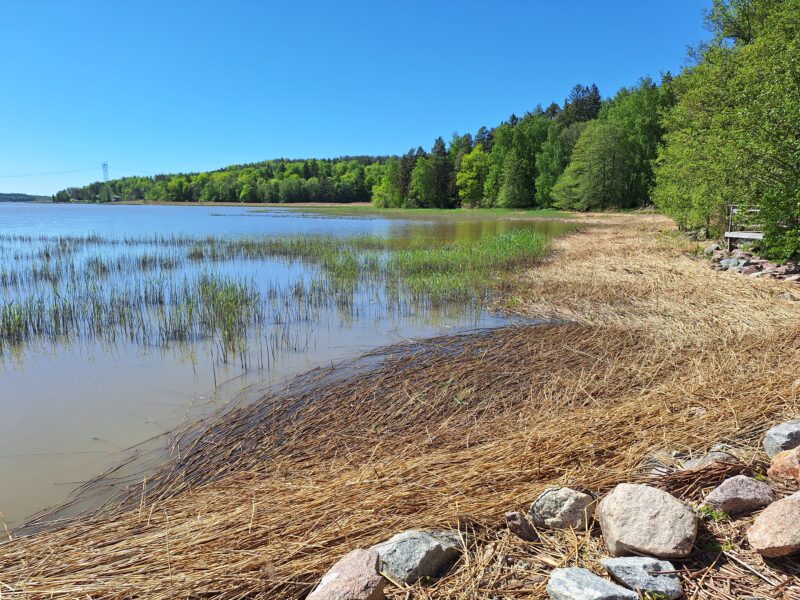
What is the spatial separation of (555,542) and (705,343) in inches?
219

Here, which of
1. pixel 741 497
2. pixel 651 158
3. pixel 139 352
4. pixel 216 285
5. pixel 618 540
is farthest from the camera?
pixel 651 158

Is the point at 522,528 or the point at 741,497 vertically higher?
the point at 741,497

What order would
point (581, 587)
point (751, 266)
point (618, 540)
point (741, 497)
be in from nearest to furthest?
point (581, 587), point (618, 540), point (741, 497), point (751, 266)

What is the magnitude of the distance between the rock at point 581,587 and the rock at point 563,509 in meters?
0.41

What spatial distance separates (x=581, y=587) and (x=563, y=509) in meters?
0.59

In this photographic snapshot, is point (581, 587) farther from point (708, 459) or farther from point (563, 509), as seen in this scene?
point (708, 459)

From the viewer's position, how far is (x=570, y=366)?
636 centimetres

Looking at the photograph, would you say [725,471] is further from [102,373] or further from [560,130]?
[560,130]

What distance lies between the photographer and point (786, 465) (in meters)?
2.74

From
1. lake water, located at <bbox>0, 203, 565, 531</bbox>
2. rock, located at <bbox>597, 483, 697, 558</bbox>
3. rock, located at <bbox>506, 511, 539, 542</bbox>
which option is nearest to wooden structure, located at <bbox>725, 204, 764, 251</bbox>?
lake water, located at <bbox>0, 203, 565, 531</bbox>

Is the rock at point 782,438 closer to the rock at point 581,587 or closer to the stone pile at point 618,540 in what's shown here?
the stone pile at point 618,540

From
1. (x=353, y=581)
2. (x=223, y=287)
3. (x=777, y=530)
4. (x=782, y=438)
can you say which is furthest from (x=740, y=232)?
(x=353, y=581)

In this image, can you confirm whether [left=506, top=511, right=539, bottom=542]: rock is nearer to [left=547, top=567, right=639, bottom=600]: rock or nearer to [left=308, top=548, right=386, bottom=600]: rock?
[left=547, top=567, right=639, bottom=600]: rock

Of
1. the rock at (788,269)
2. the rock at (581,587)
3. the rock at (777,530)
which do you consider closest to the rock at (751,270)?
the rock at (788,269)
